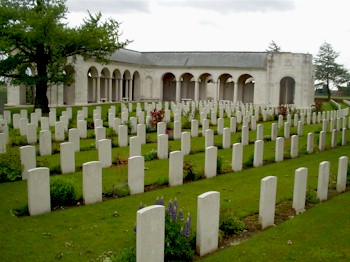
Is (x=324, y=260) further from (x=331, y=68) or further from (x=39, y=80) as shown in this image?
(x=331, y=68)

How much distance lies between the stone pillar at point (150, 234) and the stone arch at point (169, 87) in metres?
41.7

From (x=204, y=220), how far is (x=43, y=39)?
1546 centimetres

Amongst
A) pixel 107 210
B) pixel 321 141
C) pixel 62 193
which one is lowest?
pixel 107 210

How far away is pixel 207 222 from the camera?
5578mm

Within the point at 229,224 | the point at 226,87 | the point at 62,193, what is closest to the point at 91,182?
the point at 62,193

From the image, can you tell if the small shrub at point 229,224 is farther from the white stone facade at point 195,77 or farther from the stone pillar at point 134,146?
the white stone facade at point 195,77

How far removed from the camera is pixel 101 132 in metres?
12.9

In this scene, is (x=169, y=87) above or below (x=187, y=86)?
below

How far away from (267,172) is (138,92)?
107 ft

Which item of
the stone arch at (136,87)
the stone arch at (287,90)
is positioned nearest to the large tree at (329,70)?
the stone arch at (287,90)

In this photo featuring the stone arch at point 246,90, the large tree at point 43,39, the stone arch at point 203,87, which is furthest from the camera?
the stone arch at point 203,87

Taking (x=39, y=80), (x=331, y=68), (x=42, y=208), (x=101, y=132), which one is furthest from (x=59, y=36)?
(x=331, y=68)

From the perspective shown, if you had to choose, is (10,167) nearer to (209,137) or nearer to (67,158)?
(67,158)

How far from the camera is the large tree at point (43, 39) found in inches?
711
